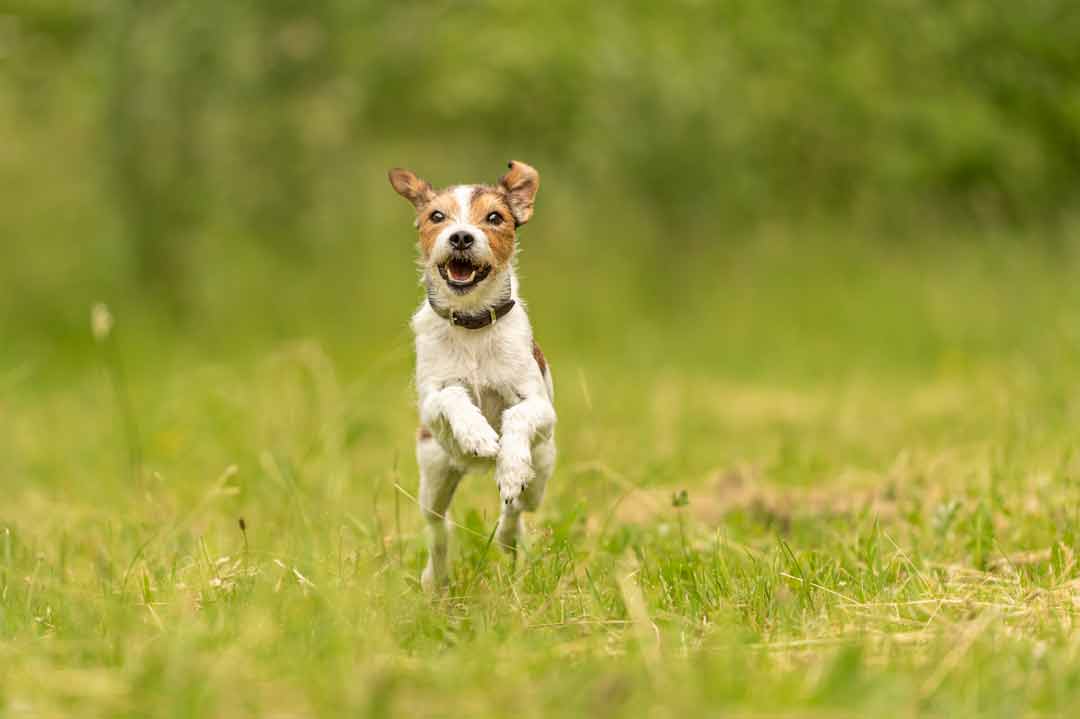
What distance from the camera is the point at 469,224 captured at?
3.34 metres

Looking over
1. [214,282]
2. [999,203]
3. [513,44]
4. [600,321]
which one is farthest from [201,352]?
[999,203]

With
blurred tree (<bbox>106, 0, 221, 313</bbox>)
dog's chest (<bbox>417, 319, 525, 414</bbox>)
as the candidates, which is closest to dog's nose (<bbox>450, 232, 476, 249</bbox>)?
dog's chest (<bbox>417, 319, 525, 414</bbox>)

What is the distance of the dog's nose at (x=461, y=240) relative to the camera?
3271mm

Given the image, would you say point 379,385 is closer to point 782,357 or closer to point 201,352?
point 201,352

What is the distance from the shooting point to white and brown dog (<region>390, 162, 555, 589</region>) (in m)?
3.29

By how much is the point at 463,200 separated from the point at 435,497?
901 millimetres

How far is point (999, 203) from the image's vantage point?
54.2 ft

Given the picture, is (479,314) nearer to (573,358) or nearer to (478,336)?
(478,336)

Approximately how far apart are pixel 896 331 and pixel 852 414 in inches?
174

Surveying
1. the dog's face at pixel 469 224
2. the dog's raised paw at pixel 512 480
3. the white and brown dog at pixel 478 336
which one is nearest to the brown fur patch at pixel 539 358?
the white and brown dog at pixel 478 336

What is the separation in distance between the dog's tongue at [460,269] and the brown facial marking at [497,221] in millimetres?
75

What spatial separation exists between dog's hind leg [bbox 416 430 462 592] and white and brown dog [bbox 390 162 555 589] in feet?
0.13

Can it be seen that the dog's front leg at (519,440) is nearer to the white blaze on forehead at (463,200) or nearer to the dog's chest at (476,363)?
the dog's chest at (476,363)

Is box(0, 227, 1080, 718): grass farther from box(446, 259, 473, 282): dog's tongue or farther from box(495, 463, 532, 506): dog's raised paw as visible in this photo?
box(446, 259, 473, 282): dog's tongue
